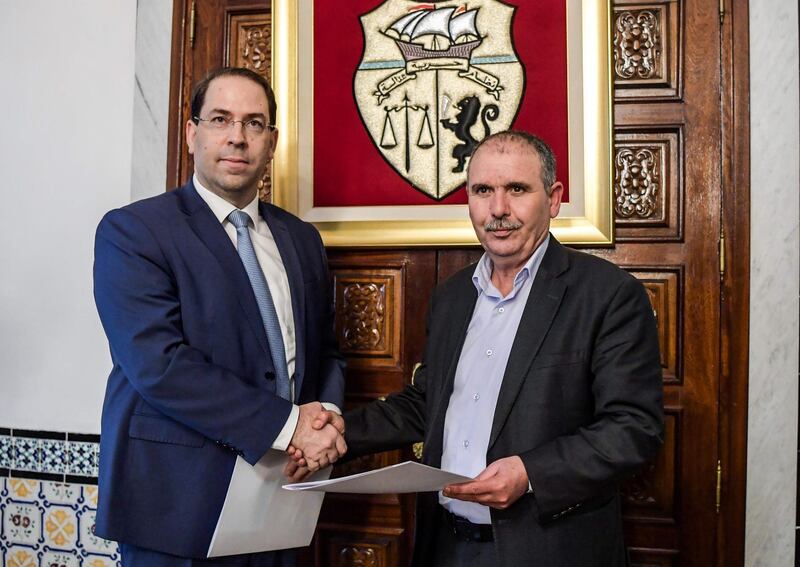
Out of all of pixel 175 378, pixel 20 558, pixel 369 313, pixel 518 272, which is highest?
pixel 518 272

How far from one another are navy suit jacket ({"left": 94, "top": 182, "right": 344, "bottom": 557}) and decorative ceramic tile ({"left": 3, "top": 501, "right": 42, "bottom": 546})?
108 centimetres

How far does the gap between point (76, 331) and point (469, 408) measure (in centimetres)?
154

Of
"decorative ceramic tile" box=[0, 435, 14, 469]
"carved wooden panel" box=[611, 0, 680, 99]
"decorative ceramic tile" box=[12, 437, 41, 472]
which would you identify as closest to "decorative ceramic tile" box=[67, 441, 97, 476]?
"decorative ceramic tile" box=[12, 437, 41, 472]

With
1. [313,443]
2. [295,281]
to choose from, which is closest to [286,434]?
[313,443]

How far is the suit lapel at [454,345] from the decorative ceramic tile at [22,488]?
5.15ft

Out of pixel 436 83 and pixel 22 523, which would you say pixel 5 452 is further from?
pixel 436 83

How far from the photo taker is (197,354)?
1.59 meters

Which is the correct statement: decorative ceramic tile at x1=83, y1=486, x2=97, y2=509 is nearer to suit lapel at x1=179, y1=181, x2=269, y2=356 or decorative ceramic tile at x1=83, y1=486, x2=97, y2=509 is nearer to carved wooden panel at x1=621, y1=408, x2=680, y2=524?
suit lapel at x1=179, y1=181, x2=269, y2=356

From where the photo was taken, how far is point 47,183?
2.52m

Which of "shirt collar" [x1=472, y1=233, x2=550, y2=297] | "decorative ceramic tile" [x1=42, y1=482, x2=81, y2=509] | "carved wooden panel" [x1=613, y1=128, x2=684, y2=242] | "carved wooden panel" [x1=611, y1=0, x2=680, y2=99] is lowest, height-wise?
"decorative ceramic tile" [x1=42, y1=482, x2=81, y2=509]

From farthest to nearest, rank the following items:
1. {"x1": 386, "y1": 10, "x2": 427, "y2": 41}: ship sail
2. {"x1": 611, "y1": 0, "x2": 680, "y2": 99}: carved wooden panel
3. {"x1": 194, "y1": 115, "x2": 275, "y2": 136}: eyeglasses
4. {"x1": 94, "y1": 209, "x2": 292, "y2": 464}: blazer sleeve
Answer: {"x1": 386, "y1": 10, "x2": 427, "y2": 41}: ship sail
{"x1": 611, "y1": 0, "x2": 680, "y2": 99}: carved wooden panel
{"x1": 194, "y1": 115, "x2": 275, "y2": 136}: eyeglasses
{"x1": 94, "y1": 209, "x2": 292, "y2": 464}: blazer sleeve

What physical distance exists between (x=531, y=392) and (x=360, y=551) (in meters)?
1.07

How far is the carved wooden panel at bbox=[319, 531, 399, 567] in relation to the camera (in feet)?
7.47

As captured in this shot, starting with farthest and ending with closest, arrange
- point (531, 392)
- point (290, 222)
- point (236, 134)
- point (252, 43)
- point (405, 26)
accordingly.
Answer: point (252, 43), point (405, 26), point (290, 222), point (236, 134), point (531, 392)
